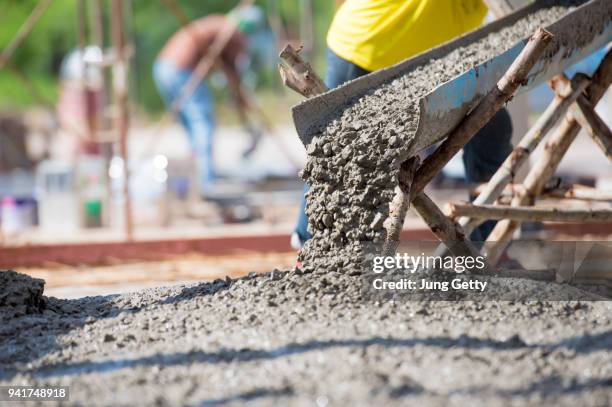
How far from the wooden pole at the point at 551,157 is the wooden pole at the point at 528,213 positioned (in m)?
0.24

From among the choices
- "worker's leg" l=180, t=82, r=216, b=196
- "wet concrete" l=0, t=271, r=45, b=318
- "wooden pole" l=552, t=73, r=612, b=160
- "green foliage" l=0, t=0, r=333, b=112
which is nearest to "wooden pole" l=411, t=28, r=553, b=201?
"wooden pole" l=552, t=73, r=612, b=160

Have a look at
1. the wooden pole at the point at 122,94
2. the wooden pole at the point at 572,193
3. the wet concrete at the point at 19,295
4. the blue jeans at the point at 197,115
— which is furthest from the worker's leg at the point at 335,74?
the blue jeans at the point at 197,115

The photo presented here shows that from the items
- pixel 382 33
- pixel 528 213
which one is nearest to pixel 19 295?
pixel 382 33

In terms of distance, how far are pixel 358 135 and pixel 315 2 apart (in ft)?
57.4

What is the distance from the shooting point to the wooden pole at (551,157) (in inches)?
161

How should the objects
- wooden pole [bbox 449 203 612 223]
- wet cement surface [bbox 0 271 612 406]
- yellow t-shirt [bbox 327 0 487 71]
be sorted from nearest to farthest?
wet cement surface [bbox 0 271 612 406]
wooden pole [bbox 449 203 612 223]
yellow t-shirt [bbox 327 0 487 71]

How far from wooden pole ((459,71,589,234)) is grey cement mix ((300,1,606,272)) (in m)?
0.69

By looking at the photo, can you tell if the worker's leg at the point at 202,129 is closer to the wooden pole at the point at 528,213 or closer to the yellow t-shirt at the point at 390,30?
the yellow t-shirt at the point at 390,30

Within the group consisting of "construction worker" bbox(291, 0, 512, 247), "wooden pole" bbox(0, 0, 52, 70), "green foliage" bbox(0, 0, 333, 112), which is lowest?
"construction worker" bbox(291, 0, 512, 247)

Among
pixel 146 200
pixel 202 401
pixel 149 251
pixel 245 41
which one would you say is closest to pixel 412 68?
pixel 202 401

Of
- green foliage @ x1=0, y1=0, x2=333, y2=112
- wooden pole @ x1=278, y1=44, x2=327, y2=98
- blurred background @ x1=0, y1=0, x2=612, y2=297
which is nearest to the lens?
wooden pole @ x1=278, y1=44, x2=327, y2=98

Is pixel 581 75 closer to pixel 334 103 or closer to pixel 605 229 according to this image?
pixel 334 103

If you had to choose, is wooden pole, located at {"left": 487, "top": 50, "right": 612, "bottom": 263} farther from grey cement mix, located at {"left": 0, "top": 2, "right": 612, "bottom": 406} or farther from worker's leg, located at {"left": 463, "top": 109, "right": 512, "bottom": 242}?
grey cement mix, located at {"left": 0, "top": 2, "right": 612, "bottom": 406}

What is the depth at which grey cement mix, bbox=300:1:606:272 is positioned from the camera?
10.1 ft
